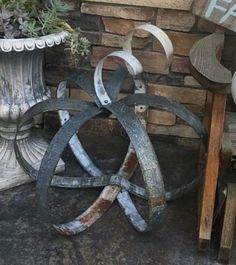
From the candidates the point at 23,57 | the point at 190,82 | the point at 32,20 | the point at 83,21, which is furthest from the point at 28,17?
the point at 190,82

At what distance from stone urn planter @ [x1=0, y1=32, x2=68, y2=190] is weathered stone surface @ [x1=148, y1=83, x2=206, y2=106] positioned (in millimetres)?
509

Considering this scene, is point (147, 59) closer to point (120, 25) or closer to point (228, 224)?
point (120, 25)

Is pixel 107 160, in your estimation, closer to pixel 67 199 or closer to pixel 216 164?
pixel 67 199

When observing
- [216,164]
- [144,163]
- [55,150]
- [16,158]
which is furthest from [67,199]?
[216,164]

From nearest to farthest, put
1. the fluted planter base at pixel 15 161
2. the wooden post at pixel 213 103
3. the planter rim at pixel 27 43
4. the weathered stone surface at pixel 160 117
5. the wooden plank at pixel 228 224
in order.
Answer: the wooden post at pixel 213 103, the wooden plank at pixel 228 224, the planter rim at pixel 27 43, the fluted planter base at pixel 15 161, the weathered stone surface at pixel 160 117

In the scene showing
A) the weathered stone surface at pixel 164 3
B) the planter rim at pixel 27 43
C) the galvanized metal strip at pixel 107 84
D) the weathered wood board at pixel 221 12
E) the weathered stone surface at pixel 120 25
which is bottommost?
the galvanized metal strip at pixel 107 84

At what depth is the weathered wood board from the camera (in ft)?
5.72

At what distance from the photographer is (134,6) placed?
6.62ft

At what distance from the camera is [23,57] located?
1784 millimetres

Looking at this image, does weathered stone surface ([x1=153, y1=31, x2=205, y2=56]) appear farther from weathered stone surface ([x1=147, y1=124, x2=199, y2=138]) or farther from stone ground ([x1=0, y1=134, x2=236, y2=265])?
stone ground ([x1=0, y1=134, x2=236, y2=265])

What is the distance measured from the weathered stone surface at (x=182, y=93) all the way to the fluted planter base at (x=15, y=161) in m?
0.54

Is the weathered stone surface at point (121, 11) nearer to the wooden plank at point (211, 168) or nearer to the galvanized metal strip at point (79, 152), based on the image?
the galvanized metal strip at point (79, 152)

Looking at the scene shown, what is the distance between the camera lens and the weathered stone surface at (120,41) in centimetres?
208

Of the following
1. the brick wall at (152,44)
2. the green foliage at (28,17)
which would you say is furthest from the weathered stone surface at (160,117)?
the green foliage at (28,17)
